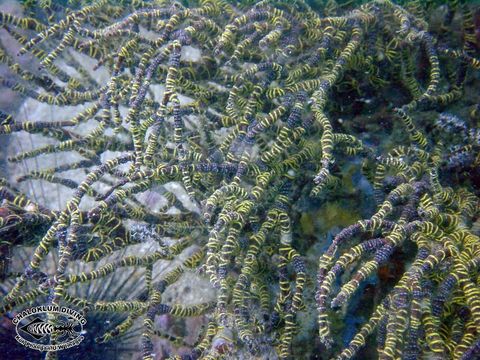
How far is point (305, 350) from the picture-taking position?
2.67m

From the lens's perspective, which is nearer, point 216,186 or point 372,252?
point 372,252

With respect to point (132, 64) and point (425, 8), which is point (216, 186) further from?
point (425, 8)

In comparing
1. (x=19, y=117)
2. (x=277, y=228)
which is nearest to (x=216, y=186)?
(x=277, y=228)

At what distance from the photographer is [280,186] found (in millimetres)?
2691

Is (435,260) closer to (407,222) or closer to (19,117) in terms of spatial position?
(407,222)

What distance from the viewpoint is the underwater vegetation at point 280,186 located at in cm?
214

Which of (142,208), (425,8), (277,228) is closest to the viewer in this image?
(277,228)

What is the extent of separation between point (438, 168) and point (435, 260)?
0.99m

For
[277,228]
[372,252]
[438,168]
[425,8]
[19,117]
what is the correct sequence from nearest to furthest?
1. [372,252]
2. [277,228]
3. [438,168]
4. [425,8]
5. [19,117]

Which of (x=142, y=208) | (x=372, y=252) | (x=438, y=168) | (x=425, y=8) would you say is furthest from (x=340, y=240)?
(x=425, y=8)

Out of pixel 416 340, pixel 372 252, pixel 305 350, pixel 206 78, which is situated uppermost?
pixel 206 78

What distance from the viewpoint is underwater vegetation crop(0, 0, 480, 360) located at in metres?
→ 2.14

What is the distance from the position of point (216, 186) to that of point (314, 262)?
91 cm

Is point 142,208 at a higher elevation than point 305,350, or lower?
higher
